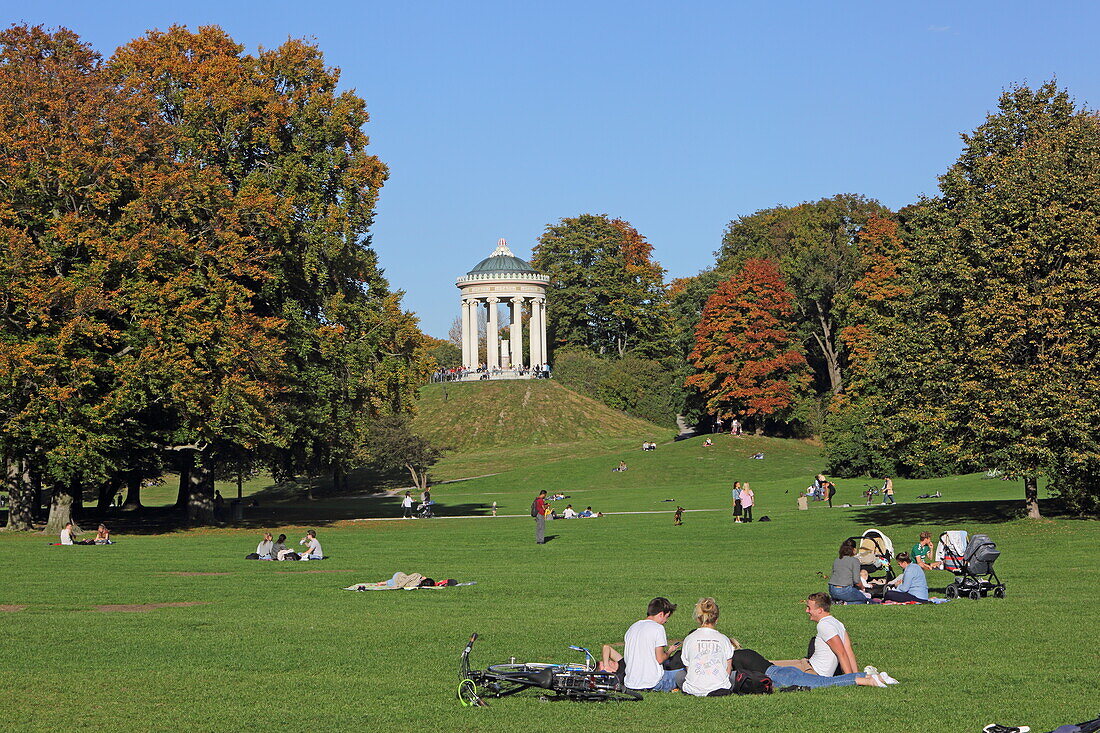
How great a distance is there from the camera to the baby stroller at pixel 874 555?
22.7m

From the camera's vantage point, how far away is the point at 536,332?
114m

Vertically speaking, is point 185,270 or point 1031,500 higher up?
point 185,270

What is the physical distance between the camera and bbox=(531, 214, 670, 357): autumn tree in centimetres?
12038

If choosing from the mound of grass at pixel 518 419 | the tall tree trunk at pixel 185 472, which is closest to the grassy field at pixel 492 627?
the tall tree trunk at pixel 185 472

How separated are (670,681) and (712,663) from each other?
21.9 inches

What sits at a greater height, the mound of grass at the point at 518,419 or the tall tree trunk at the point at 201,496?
the mound of grass at the point at 518,419

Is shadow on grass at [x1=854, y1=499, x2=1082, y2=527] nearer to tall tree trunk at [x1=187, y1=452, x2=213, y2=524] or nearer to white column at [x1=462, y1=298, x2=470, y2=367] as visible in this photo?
tall tree trunk at [x1=187, y1=452, x2=213, y2=524]

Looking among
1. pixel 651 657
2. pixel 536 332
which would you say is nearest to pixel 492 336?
pixel 536 332

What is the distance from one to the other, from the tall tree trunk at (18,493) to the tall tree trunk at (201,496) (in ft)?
20.1

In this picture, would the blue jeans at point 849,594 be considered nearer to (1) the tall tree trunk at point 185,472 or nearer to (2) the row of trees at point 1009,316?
(2) the row of trees at point 1009,316

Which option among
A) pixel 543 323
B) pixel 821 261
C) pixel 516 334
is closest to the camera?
pixel 821 261

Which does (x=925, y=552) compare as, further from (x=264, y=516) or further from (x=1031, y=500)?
(x=264, y=516)

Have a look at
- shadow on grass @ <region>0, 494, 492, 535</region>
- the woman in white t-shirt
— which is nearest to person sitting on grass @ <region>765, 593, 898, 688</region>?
the woman in white t-shirt

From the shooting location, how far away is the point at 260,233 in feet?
142
